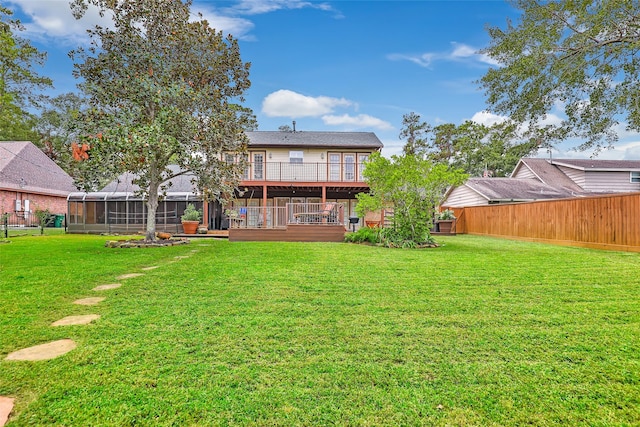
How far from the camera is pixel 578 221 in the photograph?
10.7 meters

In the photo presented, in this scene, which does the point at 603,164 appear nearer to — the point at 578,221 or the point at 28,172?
the point at 578,221

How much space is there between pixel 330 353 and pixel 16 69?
2087cm

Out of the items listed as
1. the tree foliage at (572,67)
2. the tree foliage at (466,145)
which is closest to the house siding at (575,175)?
the tree foliage at (466,145)

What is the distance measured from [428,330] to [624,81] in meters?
11.4

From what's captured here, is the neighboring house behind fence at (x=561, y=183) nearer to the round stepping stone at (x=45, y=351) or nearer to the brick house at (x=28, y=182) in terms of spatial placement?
the round stepping stone at (x=45, y=351)

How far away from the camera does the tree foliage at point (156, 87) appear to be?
9062mm

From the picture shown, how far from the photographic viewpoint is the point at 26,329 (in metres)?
2.88

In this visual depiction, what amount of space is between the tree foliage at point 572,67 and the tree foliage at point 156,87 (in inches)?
317

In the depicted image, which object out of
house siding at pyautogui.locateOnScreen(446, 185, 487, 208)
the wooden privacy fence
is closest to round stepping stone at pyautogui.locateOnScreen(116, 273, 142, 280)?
the wooden privacy fence

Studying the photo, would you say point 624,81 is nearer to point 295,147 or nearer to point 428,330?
point 428,330

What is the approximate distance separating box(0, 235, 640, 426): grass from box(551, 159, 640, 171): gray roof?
65.7 ft

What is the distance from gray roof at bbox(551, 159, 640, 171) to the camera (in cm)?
2011

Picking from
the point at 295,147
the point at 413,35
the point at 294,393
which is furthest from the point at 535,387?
the point at 295,147

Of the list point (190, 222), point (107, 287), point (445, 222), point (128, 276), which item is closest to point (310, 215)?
point (190, 222)
